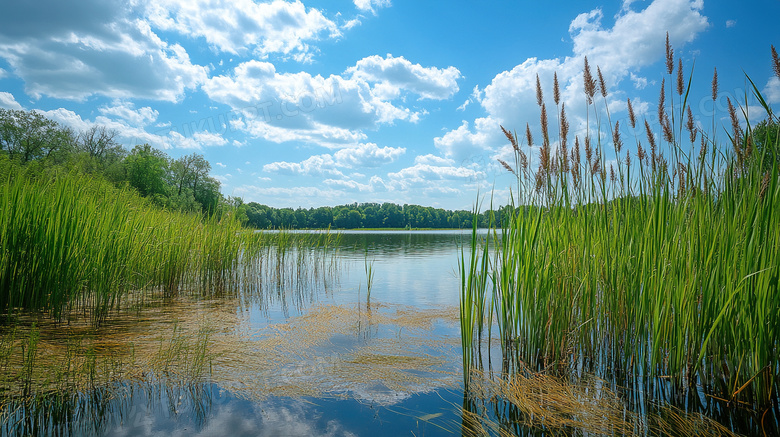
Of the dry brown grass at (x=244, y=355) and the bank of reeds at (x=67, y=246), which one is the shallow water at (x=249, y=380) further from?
the bank of reeds at (x=67, y=246)

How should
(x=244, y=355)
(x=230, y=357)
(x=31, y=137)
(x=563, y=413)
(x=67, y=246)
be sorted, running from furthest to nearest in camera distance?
(x=31, y=137) → (x=67, y=246) → (x=244, y=355) → (x=230, y=357) → (x=563, y=413)

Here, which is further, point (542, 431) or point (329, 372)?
point (329, 372)

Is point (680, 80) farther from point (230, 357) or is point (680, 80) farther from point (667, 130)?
point (230, 357)

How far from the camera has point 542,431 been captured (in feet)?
8.10

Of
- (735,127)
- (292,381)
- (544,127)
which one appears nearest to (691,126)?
(735,127)

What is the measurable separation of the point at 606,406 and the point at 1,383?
4536mm

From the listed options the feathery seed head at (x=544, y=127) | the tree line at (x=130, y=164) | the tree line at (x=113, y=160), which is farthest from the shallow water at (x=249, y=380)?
the tree line at (x=113, y=160)

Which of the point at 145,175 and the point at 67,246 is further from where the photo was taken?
the point at 145,175

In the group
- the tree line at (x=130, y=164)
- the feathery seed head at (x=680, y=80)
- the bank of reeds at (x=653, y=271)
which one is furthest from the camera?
the tree line at (x=130, y=164)

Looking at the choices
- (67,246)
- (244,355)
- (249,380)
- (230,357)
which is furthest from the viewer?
(67,246)

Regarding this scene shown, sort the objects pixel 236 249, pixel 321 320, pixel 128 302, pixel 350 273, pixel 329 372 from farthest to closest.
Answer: pixel 350 273 → pixel 236 249 → pixel 128 302 → pixel 321 320 → pixel 329 372

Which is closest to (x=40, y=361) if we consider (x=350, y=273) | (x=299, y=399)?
(x=299, y=399)

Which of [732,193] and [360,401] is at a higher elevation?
[732,193]

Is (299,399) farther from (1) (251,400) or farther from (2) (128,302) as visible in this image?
(2) (128,302)
